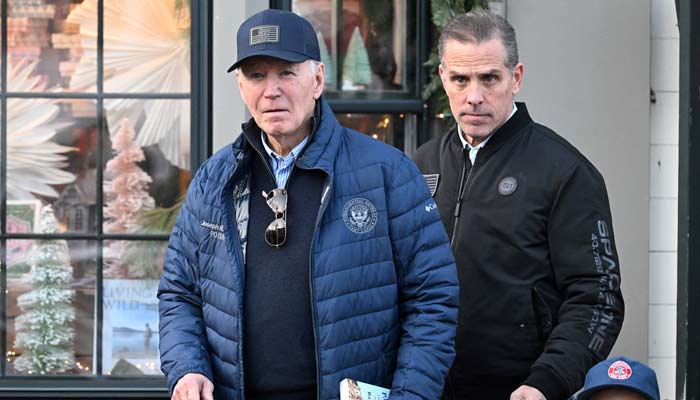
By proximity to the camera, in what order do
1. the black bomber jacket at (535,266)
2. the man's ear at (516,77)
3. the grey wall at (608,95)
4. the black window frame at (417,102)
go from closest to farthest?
1. the black bomber jacket at (535,266)
2. the man's ear at (516,77)
3. the grey wall at (608,95)
4. the black window frame at (417,102)

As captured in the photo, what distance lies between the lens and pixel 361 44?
21.0 feet

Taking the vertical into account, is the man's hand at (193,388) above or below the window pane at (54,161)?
below

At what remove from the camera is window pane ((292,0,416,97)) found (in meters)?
6.39

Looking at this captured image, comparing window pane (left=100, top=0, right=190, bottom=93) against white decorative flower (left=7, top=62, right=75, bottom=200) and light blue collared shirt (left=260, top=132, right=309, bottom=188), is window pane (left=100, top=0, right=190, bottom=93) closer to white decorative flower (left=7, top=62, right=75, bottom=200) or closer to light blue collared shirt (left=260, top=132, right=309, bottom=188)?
white decorative flower (left=7, top=62, right=75, bottom=200)

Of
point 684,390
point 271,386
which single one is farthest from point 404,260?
point 684,390

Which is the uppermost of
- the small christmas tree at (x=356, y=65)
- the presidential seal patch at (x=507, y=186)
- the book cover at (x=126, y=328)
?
the small christmas tree at (x=356, y=65)

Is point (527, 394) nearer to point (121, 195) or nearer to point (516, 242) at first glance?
point (516, 242)

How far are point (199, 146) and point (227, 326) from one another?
2898 mm

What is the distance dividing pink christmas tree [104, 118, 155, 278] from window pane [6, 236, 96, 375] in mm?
111

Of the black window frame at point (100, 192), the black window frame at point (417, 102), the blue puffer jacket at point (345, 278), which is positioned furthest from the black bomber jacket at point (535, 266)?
the black window frame at point (100, 192)

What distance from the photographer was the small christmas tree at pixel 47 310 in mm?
6418

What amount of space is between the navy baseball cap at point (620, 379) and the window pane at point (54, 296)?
11.0 feet

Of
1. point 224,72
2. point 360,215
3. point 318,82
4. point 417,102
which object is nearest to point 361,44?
point 417,102

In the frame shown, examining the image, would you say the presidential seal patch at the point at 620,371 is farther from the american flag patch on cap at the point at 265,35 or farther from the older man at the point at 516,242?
the american flag patch on cap at the point at 265,35
